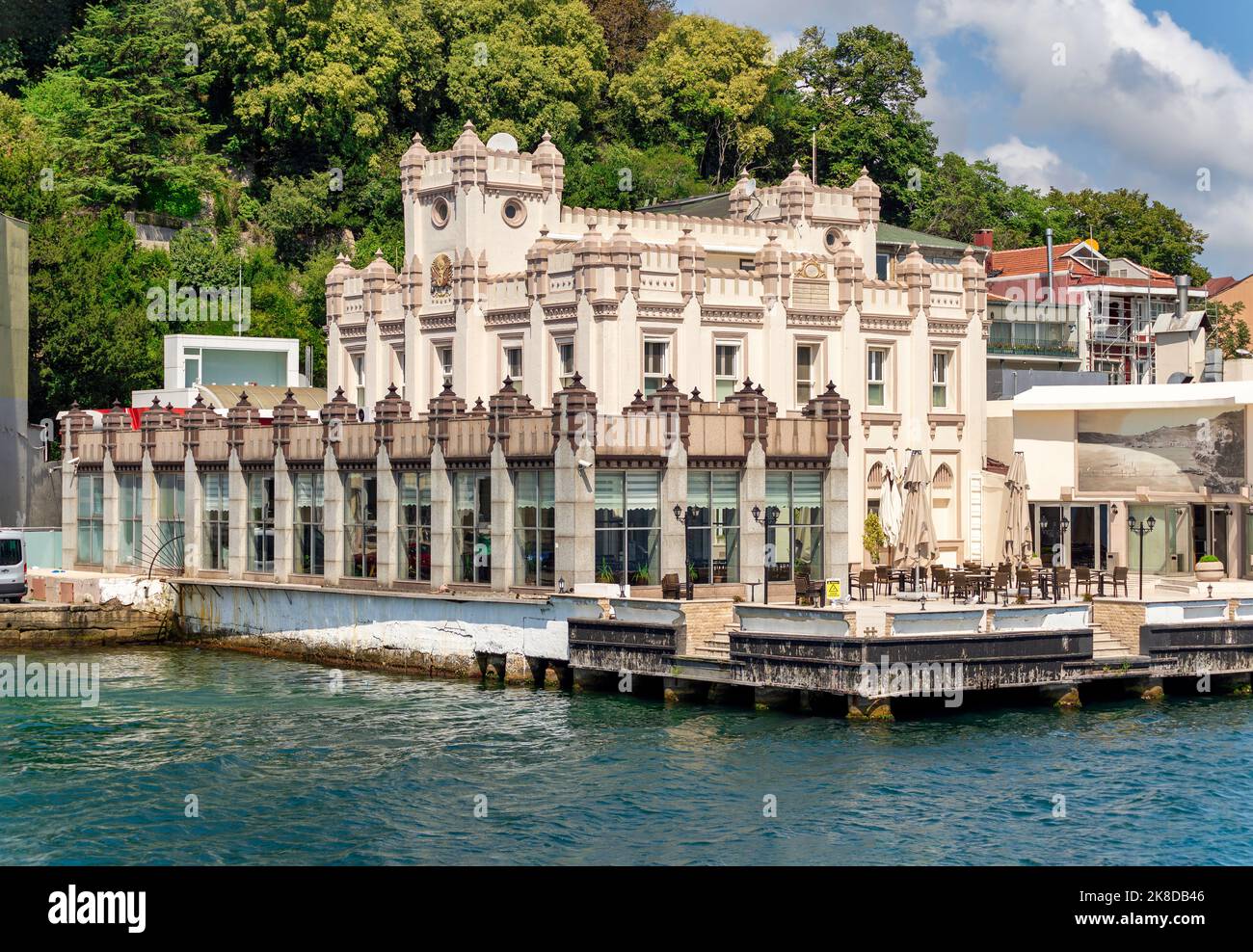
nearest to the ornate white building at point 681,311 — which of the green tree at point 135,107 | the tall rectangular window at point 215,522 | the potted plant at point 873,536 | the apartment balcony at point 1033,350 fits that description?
the potted plant at point 873,536

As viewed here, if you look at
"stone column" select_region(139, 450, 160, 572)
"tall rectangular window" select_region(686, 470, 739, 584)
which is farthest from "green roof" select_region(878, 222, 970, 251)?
"stone column" select_region(139, 450, 160, 572)

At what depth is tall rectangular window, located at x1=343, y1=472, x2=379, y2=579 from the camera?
199ft

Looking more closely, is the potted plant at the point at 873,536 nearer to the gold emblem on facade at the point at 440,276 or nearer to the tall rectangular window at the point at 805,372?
the tall rectangular window at the point at 805,372

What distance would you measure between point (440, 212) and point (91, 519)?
19.2m

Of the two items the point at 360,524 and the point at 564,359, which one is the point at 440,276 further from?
the point at 360,524

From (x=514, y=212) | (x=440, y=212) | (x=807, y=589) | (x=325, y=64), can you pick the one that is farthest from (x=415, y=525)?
(x=325, y=64)

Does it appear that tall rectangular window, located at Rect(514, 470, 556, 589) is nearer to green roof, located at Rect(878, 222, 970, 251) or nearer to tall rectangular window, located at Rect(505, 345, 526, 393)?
tall rectangular window, located at Rect(505, 345, 526, 393)

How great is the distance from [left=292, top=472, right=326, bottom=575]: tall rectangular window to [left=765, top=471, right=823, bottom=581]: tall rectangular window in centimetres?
1601

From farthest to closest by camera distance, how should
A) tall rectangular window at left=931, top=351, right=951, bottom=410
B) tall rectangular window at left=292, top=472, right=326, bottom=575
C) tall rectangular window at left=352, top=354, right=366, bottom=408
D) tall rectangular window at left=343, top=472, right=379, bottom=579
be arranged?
tall rectangular window at left=352, top=354, right=366, bottom=408 → tall rectangular window at left=931, top=351, right=951, bottom=410 → tall rectangular window at left=292, top=472, right=326, bottom=575 → tall rectangular window at left=343, top=472, right=379, bottom=579

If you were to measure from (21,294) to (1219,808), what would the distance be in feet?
189

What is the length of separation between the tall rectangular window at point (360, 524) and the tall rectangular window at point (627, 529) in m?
10.1

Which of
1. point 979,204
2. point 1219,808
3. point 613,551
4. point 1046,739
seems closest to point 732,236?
point 613,551

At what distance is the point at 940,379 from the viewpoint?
6844 cm

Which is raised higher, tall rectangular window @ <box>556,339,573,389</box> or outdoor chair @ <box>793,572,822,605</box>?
tall rectangular window @ <box>556,339,573,389</box>
